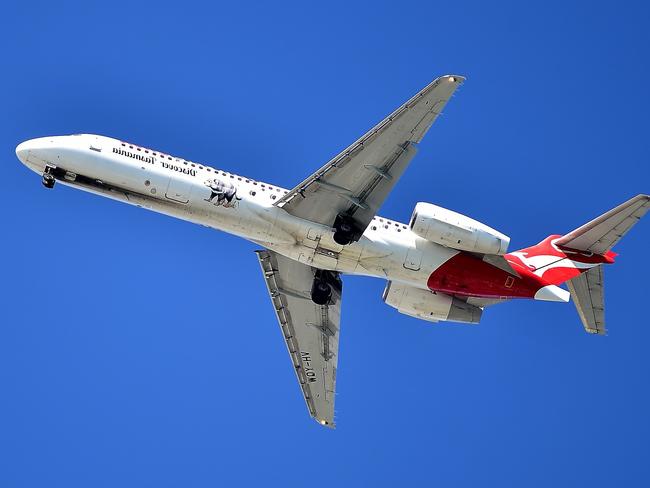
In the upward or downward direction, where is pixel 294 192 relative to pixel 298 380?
upward

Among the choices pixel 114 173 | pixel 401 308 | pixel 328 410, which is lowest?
pixel 328 410

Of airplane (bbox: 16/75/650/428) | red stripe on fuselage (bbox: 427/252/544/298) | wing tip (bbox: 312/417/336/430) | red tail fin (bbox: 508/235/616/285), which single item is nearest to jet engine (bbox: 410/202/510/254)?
airplane (bbox: 16/75/650/428)

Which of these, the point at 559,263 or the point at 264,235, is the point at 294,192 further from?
the point at 559,263

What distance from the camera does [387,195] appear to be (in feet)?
169

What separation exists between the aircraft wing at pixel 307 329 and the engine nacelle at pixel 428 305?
4251 mm

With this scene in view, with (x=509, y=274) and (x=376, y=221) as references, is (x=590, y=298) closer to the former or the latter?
(x=509, y=274)

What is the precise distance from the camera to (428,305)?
56562 mm

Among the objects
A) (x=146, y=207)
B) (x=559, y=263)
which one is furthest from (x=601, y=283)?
(x=146, y=207)

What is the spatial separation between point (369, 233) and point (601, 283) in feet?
43.5

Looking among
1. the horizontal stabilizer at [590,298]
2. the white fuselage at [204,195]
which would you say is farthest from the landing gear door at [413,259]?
the horizontal stabilizer at [590,298]

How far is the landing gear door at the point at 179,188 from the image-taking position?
51000 mm

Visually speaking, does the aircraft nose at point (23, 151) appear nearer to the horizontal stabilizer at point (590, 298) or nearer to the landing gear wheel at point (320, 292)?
the landing gear wheel at point (320, 292)

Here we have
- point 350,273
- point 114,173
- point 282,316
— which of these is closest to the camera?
point 114,173

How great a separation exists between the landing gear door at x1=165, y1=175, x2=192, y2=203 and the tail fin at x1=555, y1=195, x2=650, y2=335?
2042 cm
